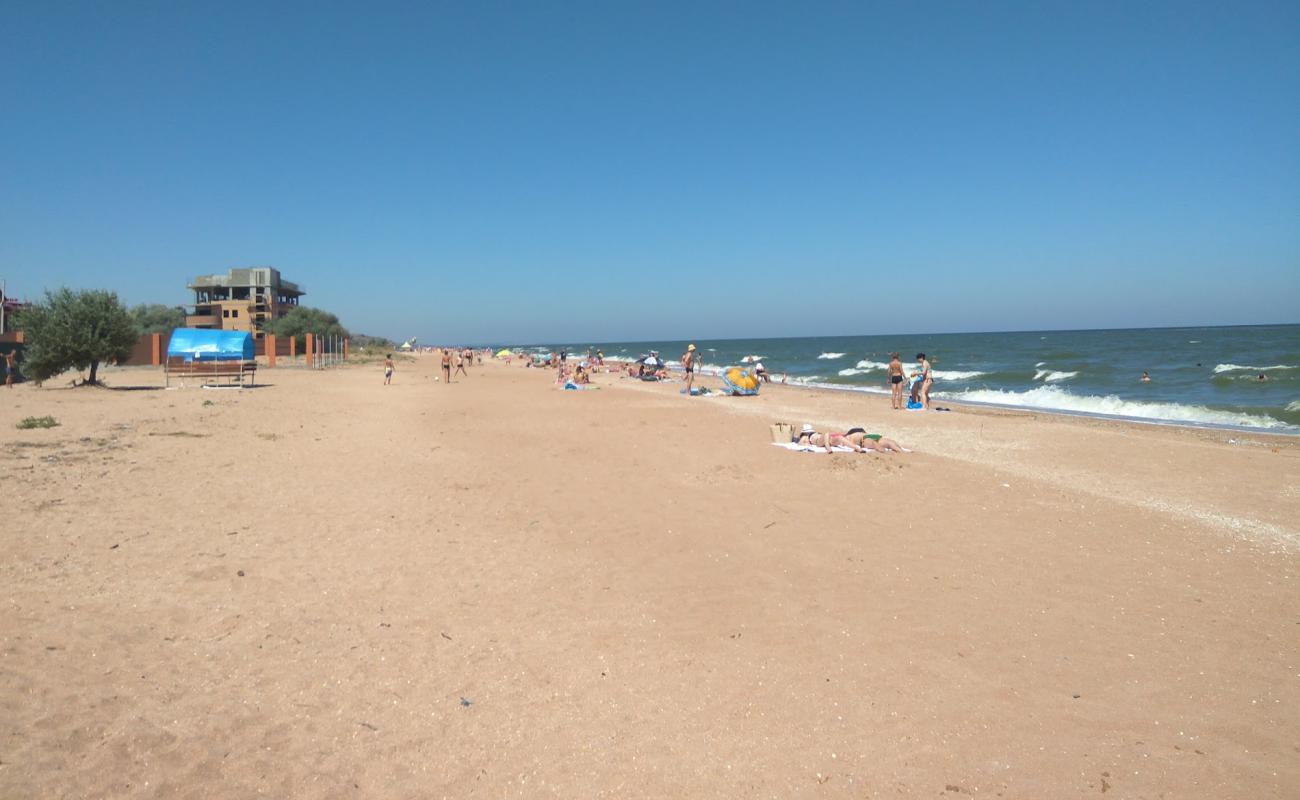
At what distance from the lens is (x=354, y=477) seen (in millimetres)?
8945

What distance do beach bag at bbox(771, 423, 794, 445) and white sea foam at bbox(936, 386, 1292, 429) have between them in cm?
1256

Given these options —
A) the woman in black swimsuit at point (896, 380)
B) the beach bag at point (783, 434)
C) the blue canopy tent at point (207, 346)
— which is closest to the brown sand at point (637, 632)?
the beach bag at point (783, 434)

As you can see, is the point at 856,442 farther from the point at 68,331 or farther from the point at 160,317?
the point at 160,317

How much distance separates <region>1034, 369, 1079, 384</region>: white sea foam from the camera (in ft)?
107

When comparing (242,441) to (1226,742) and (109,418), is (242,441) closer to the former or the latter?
(109,418)

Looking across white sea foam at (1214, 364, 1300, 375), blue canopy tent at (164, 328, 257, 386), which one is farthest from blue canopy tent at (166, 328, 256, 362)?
white sea foam at (1214, 364, 1300, 375)

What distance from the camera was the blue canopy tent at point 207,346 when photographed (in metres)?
24.3

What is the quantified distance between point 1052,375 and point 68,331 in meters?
39.4

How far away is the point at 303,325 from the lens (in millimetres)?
61531

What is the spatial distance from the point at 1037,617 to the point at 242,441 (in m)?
11.3

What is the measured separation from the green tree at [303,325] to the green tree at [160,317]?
1062 cm

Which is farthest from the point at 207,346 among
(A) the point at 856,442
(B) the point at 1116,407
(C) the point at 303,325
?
(C) the point at 303,325

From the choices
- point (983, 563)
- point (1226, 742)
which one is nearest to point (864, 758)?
point (1226, 742)

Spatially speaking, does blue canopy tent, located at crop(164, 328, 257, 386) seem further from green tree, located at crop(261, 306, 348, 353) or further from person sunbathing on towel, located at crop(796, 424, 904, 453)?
green tree, located at crop(261, 306, 348, 353)
